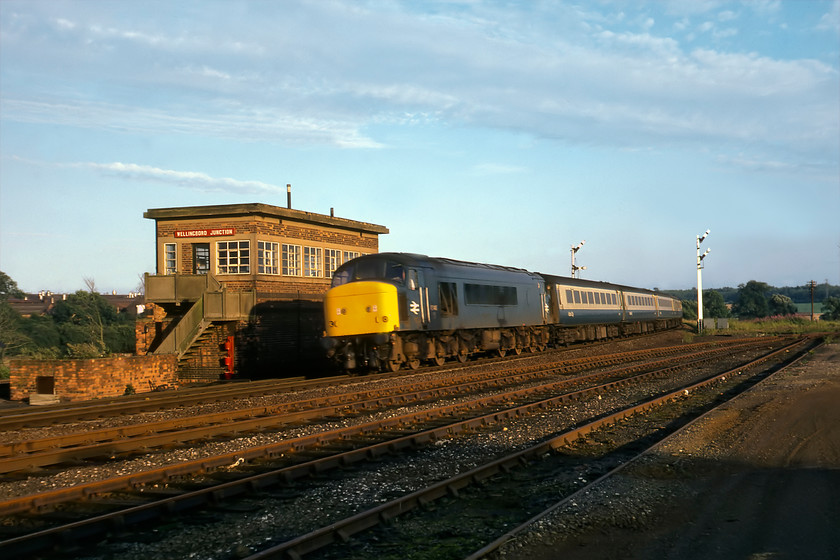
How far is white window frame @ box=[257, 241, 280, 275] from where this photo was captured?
2495 centimetres

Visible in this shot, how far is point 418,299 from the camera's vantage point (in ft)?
65.6

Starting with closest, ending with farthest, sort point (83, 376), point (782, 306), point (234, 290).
Result: point (83, 376) → point (234, 290) → point (782, 306)

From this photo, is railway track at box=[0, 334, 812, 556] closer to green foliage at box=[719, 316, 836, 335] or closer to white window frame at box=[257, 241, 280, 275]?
white window frame at box=[257, 241, 280, 275]

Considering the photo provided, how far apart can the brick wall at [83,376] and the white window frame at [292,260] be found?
7.97 m

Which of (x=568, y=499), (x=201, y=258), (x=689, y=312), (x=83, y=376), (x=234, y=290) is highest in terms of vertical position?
(x=201, y=258)

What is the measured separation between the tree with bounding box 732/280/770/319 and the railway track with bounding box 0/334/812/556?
10934cm

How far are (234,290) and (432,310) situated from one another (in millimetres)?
8398

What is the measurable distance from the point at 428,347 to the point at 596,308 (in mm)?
16387

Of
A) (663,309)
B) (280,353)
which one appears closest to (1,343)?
(280,353)

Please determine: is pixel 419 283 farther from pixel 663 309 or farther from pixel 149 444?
pixel 663 309

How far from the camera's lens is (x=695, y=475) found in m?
8.20

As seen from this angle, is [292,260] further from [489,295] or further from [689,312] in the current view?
[689,312]

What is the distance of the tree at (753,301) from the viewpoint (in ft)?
369

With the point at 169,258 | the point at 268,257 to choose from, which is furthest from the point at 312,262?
the point at 169,258
